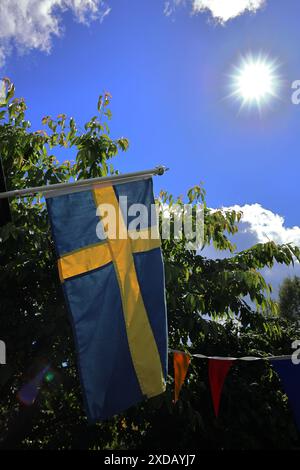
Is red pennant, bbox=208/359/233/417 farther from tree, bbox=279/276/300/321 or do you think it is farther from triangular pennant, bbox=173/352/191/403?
tree, bbox=279/276/300/321

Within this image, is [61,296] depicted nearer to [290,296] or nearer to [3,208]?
[3,208]

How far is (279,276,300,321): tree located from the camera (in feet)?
124

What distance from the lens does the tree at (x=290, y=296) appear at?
1492 inches

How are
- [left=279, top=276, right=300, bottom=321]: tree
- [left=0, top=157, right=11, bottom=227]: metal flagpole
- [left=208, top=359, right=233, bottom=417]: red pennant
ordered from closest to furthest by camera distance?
[left=0, top=157, right=11, bottom=227]: metal flagpole, [left=208, top=359, right=233, bottom=417]: red pennant, [left=279, top=276, right=300, bottom=321]: tree

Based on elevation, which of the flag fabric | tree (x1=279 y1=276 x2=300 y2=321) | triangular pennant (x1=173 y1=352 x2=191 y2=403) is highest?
the flag fabric

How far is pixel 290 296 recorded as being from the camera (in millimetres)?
39188

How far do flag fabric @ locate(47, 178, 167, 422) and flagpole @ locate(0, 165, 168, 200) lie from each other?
6cm

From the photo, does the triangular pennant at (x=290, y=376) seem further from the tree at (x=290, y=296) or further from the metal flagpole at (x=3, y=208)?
the tree at (x=290, y=296)

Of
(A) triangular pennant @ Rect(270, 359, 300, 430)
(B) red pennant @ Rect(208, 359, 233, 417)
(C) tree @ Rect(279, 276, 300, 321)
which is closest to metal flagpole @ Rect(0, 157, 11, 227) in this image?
(B) red pennant @ Rect(208, 359, 233, 417)

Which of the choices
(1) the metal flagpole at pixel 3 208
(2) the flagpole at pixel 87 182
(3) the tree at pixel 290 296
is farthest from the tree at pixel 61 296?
(3) the tree at pixel 290 296

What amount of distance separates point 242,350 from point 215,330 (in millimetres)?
4232

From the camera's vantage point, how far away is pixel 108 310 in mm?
3158

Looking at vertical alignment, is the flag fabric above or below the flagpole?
below
